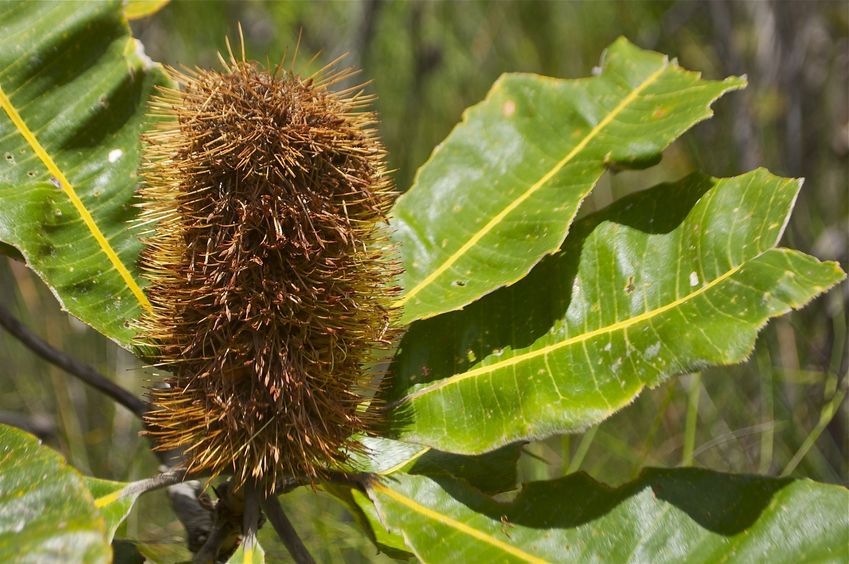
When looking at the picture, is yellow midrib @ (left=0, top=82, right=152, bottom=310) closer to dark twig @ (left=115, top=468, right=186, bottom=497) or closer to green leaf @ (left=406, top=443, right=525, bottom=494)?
dark twig @ (left=115, top=468, right=186, bottom=497)

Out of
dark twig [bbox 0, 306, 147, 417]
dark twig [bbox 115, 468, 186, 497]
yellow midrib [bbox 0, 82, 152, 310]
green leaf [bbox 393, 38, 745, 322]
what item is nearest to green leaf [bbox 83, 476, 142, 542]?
dark twig [bbox 115, 468, 186, 497]

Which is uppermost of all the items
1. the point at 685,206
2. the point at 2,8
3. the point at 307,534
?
the point at 2,8

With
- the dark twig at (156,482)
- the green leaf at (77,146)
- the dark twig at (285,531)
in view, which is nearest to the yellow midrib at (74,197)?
the green leaf at (77,146)

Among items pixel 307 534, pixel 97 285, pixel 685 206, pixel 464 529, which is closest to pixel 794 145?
pixel 685 206

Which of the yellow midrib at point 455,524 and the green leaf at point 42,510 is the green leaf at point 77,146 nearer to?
the green leaf at point 42,510

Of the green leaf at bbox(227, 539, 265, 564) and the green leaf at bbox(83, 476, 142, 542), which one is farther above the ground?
the green leaf at bbox(83, 476, 142, 542)

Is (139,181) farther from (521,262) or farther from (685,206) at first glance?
(685,206)
